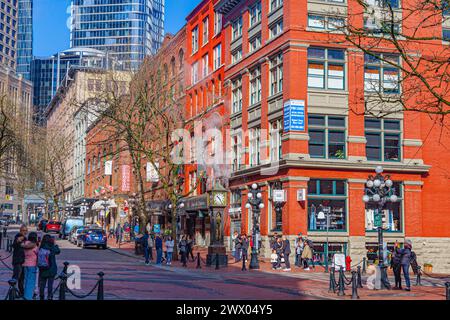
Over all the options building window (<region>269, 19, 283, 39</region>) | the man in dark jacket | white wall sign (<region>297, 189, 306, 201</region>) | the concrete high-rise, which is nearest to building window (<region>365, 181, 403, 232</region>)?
white wall sign (<region>297, 189, 306, 201</region>)

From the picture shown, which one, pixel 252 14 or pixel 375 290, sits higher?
pixel 252 14

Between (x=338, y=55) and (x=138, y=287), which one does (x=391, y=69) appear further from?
(x=138, y=287)

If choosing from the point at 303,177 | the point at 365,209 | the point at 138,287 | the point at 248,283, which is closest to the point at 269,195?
the point at 303,177

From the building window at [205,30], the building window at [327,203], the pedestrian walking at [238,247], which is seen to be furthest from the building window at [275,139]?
the building window at [205,30]

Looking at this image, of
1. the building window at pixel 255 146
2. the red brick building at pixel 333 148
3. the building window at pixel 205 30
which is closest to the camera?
the red brick building at pixel 333 148

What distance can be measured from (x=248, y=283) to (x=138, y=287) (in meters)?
5.59

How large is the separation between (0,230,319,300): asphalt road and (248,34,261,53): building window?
19.5 m

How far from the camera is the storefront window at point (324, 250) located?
39.2 metres

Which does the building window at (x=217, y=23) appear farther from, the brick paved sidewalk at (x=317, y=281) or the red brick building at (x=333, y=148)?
the brick paved sidewalk at (x=317, y=281)

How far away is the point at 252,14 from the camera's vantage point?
47.0 metres

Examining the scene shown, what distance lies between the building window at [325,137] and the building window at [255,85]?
6.19 m

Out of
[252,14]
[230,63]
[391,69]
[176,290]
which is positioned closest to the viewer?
[176,290]

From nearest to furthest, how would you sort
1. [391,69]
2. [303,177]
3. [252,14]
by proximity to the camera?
[303,177]
[391,69]
[252,14]

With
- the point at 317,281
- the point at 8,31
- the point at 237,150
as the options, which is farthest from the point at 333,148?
the point at 8,31
